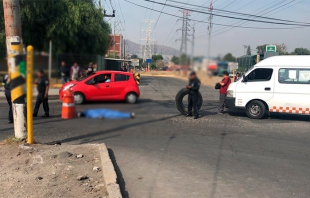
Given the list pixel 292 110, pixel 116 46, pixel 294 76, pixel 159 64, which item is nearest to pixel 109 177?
pixel 116 46

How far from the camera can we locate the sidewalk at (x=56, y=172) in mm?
4555

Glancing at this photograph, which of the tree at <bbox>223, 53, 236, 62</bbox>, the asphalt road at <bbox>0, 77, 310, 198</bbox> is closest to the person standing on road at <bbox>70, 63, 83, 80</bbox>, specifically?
the asphalt road at <bbox>0, 77, 310, 198</bbox>

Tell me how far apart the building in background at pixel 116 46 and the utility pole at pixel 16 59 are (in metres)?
0.81

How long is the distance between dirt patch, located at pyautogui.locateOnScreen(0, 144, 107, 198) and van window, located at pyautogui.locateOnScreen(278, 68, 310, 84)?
18.6 feet

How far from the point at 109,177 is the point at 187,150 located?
95.5 inches

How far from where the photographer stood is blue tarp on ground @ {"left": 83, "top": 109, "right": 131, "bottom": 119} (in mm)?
2590

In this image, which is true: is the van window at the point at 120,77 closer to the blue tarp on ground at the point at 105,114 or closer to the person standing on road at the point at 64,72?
the blue tarp on ground at the point at 105,114

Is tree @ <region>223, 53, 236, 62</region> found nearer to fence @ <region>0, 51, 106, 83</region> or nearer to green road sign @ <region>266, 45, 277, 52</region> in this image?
green road sign @ <region>266, 45, 277, 52</region>

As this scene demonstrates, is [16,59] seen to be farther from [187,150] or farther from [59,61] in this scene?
[187,150]

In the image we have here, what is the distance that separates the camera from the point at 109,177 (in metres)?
4.89

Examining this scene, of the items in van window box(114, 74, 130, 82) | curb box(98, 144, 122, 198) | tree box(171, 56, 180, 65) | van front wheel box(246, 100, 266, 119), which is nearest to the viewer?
tree box(171, 56, 180, 65)

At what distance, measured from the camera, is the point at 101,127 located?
9.42 ft

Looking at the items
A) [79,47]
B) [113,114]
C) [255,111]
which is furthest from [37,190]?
[255,111]

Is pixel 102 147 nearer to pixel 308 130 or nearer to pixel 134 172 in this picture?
pixel 134 172
